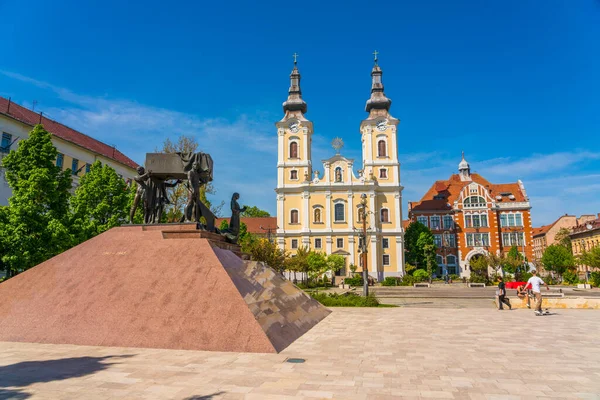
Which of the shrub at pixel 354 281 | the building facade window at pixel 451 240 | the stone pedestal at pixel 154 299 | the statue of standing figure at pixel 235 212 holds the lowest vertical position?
the shrub at pixel 354 281

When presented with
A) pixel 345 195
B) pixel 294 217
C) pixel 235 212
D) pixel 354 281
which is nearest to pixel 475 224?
pixel 345 195

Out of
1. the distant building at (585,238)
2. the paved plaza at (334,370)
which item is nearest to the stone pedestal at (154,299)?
the paved plaza at (334,370)

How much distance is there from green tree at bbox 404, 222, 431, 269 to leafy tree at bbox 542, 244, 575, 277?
14304 millimetres

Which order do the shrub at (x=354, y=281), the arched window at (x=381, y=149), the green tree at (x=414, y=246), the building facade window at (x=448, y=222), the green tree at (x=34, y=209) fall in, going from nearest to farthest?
the green tree at (x=34, y=209)
the shrub at (x=354, y=281)
the arched window at (x=381, y=149)
the green tree at (x=414, y=246)
the building facade window at (x=448, y=222)

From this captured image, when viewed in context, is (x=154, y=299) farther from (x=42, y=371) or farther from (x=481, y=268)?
(x=481, y=268)

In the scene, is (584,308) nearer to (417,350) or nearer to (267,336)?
(417,350)

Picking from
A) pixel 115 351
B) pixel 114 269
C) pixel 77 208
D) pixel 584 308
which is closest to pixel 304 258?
pixel 77 208

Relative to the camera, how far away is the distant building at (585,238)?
1970 inches

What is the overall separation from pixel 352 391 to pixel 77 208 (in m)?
24.3

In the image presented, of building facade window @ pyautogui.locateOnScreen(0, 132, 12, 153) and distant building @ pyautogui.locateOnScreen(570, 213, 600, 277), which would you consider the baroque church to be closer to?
distant building @ pyautogui.locateOnScreen(570, 213, 600, 277)

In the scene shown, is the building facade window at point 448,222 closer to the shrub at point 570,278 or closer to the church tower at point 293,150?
the shrub at point 570,278

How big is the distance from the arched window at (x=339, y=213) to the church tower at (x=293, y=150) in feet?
17.9

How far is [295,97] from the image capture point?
5397 cm

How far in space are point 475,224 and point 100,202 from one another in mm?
48388
